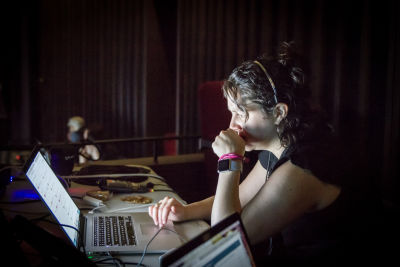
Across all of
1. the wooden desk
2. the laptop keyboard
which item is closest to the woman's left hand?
the wooden desk

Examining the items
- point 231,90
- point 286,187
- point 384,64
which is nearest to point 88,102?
point 384,64

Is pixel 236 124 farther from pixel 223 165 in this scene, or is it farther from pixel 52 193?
pixel 52 193

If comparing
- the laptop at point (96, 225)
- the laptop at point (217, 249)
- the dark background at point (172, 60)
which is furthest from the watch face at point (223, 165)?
the dark background at point (172, 60)

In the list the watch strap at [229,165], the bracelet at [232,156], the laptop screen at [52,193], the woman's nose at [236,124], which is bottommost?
the laptop screen at [52,193]

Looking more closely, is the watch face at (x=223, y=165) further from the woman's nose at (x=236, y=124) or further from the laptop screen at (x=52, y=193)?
the laptop screen at (x=52, y=193)

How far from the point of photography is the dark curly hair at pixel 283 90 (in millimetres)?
1246

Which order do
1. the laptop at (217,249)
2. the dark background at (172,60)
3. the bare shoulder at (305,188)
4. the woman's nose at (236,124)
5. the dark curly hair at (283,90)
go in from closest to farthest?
1. the laptop at (217,249)
2. the bare shoulder at (305,188)
3. the dark curly hair at (283,90)
4. the woman's nose at (236,124)
5. the dark background at (172,60)

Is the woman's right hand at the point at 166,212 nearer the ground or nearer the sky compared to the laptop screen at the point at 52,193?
nearer the ground

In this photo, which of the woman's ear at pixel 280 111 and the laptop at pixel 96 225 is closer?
the laptop at pixel 96 225

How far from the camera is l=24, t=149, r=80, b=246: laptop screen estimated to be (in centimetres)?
117

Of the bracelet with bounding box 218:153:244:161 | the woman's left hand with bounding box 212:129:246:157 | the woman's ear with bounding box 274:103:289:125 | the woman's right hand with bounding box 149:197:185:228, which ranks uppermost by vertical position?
the woman's ear with bounding box 274:103:289:125

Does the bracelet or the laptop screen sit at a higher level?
the bracelet

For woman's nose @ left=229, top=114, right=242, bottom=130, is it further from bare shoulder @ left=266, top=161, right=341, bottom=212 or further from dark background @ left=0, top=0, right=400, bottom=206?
dark background @ left=0, top=0, right=400, bottom=206

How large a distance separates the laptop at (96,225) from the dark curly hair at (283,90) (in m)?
0.47
